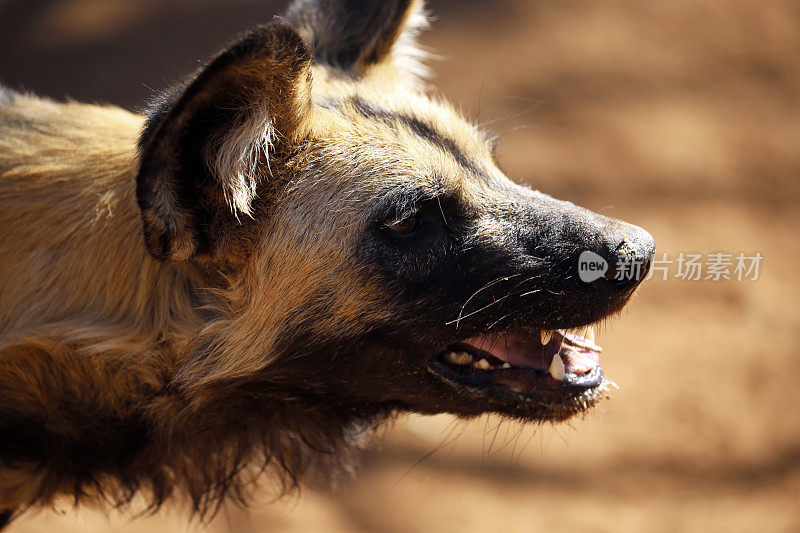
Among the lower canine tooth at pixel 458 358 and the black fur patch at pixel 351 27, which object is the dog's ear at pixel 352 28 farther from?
the lower canine tooth at pixel 458 358

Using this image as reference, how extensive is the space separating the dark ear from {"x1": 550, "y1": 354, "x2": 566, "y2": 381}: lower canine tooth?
109 cm

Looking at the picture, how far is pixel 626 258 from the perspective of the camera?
2350 millimetres

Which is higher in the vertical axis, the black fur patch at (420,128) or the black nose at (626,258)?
the black fur patch at (420,128)

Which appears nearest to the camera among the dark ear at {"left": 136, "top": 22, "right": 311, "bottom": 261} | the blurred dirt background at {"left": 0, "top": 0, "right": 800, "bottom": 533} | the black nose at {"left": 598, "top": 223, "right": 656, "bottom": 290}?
the dark ear at {"left": 136, "top": 22, "right": 311, "bottom": 261}

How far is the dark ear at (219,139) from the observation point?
6.65 ft

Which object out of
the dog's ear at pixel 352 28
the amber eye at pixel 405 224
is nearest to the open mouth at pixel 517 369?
the amber eye at pixel 405 224

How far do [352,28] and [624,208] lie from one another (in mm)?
3127

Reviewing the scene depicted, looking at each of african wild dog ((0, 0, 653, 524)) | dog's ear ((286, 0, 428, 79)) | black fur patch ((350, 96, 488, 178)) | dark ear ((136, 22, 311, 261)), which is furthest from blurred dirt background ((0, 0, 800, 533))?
dark ear ((136, 22, 311, 261))

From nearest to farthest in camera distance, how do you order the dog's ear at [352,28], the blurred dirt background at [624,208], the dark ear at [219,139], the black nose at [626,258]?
the dark ear at [219,139] < the black nose at [626,258] < the dog's ear at [352,28] < the blurred dirt background at [624,208]

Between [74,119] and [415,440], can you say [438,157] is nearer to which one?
[74,119]

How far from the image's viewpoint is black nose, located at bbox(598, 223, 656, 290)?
235cm

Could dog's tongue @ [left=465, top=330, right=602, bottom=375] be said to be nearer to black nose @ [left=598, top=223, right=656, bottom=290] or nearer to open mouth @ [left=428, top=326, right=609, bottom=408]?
open mouth @ [left=428, top=326, right=609, bottom=408]

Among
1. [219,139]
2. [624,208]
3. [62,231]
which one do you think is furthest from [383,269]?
[624,208]

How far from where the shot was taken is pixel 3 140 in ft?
8.31
